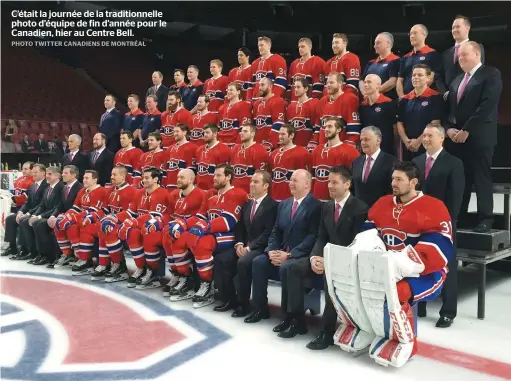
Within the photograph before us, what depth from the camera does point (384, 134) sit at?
4.59 m

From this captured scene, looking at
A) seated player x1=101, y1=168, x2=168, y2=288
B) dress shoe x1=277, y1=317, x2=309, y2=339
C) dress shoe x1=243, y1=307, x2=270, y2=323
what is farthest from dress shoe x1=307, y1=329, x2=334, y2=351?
seated player x1=101, y1=168, x2=168, y2=288

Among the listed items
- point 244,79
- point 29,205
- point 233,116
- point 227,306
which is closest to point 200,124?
point 233,116

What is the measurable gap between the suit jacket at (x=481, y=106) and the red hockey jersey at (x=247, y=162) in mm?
1914

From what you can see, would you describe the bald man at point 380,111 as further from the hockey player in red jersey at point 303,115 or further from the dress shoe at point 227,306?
the dress shoe at point 227,306

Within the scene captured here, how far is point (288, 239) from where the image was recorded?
3.90 m

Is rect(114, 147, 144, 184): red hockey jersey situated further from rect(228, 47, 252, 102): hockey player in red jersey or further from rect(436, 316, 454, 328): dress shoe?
rect(436, 316, 454, 328): dress shoe

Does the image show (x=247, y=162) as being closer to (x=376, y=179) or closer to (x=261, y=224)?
(x=261, y=224)

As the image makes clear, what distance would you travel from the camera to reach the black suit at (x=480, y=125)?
3.95 m

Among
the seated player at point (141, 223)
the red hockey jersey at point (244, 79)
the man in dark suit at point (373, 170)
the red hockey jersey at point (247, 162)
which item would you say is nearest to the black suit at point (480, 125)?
the man in dark suit at point (373, 170)

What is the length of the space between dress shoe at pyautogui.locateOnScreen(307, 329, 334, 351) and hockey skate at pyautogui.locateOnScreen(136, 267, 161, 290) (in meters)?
2.20

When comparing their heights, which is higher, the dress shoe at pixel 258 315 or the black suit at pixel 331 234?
the black suit at pixel 331 234

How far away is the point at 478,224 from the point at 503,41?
10854mm

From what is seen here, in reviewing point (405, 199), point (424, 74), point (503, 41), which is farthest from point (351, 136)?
point (503, 41)

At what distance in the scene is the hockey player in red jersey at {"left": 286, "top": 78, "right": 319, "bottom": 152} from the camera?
17.4ft
